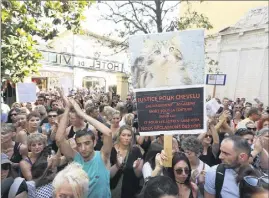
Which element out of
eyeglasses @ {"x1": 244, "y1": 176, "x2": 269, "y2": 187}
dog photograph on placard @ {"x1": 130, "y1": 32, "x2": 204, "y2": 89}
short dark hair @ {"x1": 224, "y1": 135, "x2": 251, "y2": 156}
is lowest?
short dark hair @ {"x1": 224, "y1": 135, "x2": 251, "y2": 156}

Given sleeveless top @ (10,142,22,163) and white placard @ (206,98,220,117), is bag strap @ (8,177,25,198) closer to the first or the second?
sleeveless top @ (10,142,22,163)

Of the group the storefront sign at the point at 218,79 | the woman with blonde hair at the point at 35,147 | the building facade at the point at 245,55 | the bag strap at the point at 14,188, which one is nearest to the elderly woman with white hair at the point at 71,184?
the bag strap at the point at 14,188

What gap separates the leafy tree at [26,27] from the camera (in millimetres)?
7824

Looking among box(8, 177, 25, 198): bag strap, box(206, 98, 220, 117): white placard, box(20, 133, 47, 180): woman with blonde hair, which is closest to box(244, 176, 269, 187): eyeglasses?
box(8, 177, 25, 198): bag strap

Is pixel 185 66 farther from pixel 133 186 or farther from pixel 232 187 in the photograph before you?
pixel 133 186

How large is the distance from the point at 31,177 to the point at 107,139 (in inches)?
31.4

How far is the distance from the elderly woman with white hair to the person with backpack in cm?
115

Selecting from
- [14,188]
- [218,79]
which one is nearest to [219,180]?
[14,188]

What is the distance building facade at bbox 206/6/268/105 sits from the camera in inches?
803

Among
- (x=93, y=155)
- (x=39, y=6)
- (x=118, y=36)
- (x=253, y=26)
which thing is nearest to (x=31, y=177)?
(x=93, y=155)

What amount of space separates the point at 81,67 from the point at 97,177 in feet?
98.4

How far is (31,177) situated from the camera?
334cm

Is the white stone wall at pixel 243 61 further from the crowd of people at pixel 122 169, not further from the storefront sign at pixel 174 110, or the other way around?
the storefront sign at pixel 174 110

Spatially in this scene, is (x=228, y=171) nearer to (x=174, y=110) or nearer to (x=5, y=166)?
(x=174, y=110)
